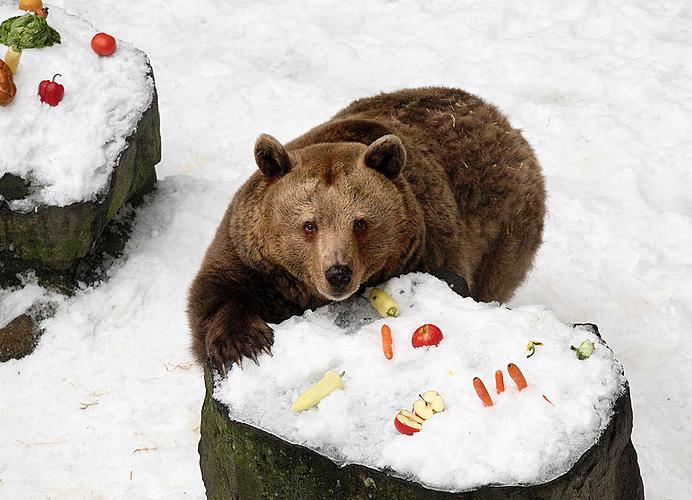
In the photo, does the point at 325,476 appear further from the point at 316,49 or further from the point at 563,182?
the point at 316,49

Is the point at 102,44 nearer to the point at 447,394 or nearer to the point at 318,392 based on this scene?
the point at 318,392

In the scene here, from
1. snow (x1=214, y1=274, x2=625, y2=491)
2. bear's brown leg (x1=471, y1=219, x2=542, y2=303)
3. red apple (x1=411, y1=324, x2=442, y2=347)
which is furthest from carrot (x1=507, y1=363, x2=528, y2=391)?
bear's brown leg (x1=471, y1=219, x2=542, y2=303)

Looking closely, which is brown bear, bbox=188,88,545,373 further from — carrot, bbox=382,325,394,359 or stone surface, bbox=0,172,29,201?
stone surface, bbox=0,172,29,201

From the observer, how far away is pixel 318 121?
29.7 ft

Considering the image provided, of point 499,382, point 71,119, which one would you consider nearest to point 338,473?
point 499,382

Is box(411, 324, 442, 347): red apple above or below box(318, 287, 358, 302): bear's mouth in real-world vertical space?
above

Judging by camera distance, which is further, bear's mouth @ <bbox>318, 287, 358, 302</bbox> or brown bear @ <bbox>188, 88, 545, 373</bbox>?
brown bear @ <bbox>188, 88, 545, 373</bbox>

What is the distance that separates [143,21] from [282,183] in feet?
20.1

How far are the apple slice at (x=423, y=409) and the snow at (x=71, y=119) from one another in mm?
3491

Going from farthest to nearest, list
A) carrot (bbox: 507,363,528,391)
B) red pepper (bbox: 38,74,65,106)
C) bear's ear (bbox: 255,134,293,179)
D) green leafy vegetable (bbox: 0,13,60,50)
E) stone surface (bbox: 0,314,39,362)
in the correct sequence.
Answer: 1. green leafy vegetable (bbox: 0,13,60,50)
2. red pepper (bbox: 38,74,65,106)
3. stone surface (bbox: 0,314,39,362)
4. bear's ear (bbox: 255,134,293,179)
5. carrot (bbox: 507,363,528,391)

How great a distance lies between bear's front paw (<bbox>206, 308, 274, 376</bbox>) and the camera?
4.42 metres

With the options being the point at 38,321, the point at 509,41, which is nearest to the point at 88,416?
the point at 38,321

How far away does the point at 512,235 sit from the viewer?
658cm

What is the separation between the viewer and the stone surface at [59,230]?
6.54 m
